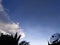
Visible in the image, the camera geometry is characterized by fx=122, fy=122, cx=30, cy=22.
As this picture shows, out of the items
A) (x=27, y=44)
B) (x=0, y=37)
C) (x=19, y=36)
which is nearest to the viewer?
(x=19, y=36)

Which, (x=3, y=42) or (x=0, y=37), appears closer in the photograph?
(x=3, y=42)

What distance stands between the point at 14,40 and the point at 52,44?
14397mm

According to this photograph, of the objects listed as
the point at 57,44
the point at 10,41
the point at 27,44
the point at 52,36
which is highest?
the point at 27,44

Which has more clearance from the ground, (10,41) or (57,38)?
(10,41)

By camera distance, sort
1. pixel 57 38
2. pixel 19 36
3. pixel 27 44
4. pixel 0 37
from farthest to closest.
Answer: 1. pixel 27 44
2. pixel 0 37
3. pixel 19 36
4. pixel 57 38

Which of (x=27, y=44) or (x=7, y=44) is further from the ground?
(x=27, y=44)

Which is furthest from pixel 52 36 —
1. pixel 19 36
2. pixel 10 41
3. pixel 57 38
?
pixel 10 41

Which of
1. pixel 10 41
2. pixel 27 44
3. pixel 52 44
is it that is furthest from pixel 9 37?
pixel 27 44

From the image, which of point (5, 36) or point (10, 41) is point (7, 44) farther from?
point (5, 36)

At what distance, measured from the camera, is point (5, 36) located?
1644 inches

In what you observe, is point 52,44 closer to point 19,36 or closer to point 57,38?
point 57,38

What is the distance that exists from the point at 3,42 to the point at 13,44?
127 inches

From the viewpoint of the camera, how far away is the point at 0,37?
1624 inches

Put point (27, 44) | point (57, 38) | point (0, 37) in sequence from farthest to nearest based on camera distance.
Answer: point (27, 44), point (0, 37), point (57, 38)
